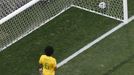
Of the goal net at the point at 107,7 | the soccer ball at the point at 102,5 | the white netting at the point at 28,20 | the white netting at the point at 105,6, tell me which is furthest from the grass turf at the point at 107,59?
the white netting at the point at 28,20

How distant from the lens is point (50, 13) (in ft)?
45.2

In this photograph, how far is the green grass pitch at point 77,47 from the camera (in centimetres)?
1146

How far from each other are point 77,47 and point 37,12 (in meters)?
1.99

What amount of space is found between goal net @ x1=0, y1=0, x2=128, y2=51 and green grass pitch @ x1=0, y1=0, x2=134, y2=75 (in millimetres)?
184

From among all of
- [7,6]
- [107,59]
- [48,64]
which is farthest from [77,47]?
[48,64]

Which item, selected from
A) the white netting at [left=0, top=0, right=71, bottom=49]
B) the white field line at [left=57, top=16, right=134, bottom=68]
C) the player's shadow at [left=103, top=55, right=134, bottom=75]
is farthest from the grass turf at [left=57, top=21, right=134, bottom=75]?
the white netting at [left=0, top=0, right=71, bottom=49]

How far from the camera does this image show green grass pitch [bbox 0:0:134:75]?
451 inches

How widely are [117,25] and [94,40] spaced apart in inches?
39.5

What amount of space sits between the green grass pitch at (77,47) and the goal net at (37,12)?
184 mm

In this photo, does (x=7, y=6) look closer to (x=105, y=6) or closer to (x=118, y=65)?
(x=105, y=6)

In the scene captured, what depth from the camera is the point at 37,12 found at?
44.6 ft

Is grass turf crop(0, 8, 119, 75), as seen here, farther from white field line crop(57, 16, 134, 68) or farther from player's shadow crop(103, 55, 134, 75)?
player's shadow crop(103, 55, 134, 75)

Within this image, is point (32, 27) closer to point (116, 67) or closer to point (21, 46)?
point (21, 46)

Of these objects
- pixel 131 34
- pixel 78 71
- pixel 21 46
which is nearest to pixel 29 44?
pixel 21 46
